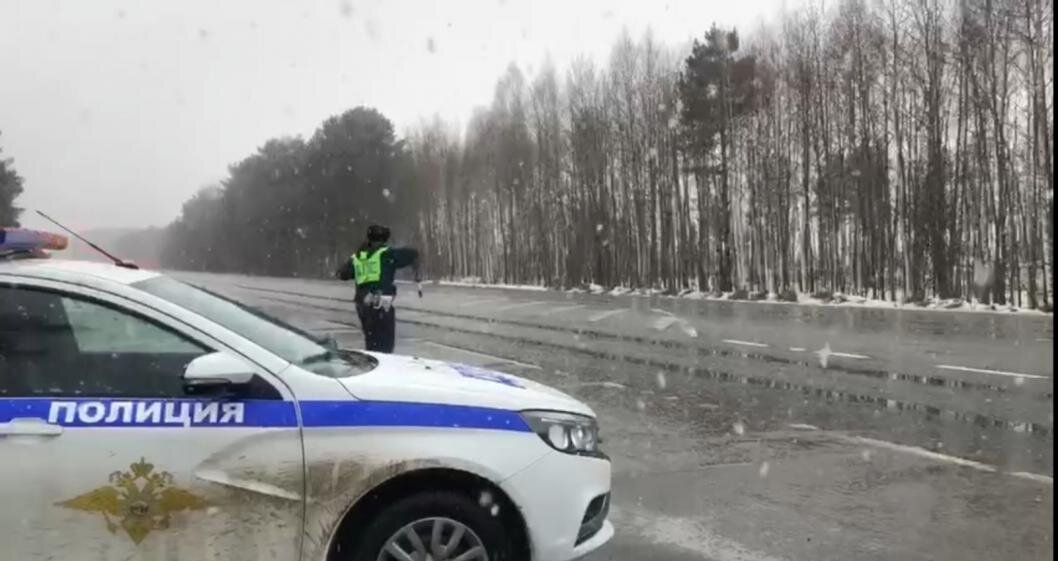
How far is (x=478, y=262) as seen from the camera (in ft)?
229

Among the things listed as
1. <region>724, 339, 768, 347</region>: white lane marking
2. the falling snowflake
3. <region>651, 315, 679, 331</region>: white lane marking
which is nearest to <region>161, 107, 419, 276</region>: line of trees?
<region>651, 315, 679, 331</region>: white lane marking

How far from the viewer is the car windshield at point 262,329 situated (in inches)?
159

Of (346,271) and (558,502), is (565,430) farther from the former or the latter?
Answer: (346,271)

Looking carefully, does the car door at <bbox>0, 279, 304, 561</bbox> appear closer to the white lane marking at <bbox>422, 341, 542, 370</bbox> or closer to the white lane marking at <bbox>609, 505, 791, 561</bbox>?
the white lane marking at <bbox>609, 505, 791, 561</bbox>

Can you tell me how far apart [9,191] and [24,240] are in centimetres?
5408

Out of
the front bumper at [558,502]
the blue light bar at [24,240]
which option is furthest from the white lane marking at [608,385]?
the blue light bar at [24,240]

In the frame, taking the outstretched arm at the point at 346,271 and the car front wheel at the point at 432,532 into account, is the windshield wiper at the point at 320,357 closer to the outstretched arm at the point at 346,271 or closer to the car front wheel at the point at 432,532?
the car front wheel at the point at 432,532

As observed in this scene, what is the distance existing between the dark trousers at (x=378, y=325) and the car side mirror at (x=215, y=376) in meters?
6.29

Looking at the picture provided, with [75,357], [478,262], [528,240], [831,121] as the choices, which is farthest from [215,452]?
[478,262]

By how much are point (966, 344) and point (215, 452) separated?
14.8 m

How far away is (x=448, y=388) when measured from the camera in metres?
4.00

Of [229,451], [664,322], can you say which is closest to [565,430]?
[229,451]

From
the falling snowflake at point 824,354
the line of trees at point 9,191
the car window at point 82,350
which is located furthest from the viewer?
the line of trees at point 9,191

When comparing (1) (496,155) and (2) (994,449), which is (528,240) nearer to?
(1) (496,155)
